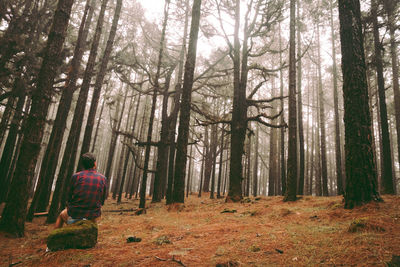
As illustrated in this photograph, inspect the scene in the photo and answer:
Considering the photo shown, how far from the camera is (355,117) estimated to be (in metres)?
4.91

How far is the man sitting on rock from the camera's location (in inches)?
139

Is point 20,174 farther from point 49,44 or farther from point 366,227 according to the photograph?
point 366,227

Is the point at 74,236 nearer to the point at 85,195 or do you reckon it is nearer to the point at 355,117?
the point at 85,195

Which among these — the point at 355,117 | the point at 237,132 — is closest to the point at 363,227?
the point at 355,117

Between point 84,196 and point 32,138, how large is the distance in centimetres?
240

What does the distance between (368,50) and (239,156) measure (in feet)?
34.4

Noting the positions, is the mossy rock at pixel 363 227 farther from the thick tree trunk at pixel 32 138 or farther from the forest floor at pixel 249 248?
the thick tree trunk at pixel 32 138

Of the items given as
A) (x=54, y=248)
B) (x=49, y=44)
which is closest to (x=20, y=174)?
(x=54, y=248)

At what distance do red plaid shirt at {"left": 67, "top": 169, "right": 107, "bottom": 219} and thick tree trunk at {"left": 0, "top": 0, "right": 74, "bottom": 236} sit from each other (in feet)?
6.22

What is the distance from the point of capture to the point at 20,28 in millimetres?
8969

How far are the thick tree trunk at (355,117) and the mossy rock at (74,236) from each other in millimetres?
5480

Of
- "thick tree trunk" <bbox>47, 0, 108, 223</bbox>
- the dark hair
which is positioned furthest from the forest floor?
"thick tree trunk" <bbox>47, 0, 108, 223</bbox>

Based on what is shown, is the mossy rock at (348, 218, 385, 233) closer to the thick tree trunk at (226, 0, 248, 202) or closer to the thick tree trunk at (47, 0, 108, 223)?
the thick tree trunk at (226, 0, 248, 202)

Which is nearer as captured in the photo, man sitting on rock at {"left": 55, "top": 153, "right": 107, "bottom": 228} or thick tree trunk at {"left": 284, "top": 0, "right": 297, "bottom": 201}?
man sitting on rock at {"left": 55, "top": 153, "right": 107, "bottom": 228}
